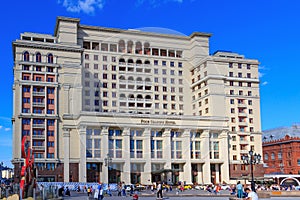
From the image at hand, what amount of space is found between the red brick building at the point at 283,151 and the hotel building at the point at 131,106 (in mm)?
8790

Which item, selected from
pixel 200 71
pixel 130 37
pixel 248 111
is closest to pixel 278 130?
pixel 248 111

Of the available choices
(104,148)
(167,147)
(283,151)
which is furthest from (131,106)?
(283,151)

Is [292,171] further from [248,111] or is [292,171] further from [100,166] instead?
[100,166]

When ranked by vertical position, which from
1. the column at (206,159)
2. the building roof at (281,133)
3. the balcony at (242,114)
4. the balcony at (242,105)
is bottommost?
the column at (206,159)

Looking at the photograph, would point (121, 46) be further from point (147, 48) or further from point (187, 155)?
point (187, 155)

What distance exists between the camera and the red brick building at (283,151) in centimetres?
10969

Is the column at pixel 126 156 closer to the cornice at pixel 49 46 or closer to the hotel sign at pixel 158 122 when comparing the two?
the hotel sign at pixel 158 122

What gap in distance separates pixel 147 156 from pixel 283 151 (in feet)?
133

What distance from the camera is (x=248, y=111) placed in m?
108

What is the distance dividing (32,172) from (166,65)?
73887mm

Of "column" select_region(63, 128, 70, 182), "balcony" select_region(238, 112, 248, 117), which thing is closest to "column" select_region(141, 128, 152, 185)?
"column" select_region(63, 128, 70, 182)

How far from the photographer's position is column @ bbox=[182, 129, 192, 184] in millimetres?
95938

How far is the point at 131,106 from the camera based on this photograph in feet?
329

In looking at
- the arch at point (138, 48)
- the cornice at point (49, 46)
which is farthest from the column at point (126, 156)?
the arch at point (138, 48)
